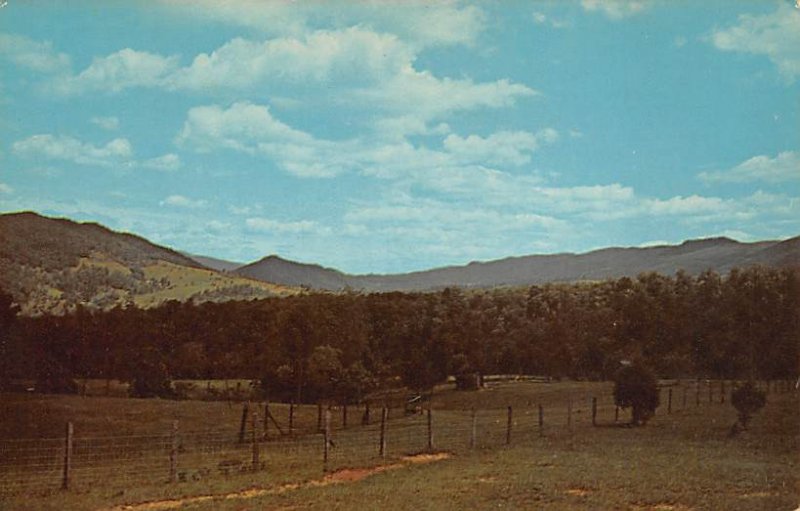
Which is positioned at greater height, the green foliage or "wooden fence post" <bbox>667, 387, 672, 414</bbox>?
the green foliage

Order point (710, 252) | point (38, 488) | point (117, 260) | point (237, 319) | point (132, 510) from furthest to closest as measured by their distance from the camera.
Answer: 1. point (710, 252)
2. point (237, 319)
3. point (117, 260)
4. point (38, 488)
5. point (132, 510)

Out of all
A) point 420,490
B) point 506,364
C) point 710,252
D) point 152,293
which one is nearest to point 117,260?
point 152,293

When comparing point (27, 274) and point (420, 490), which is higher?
point (27, 274)

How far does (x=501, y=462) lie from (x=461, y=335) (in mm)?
3813

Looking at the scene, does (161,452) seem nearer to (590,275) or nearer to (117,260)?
(117,260)

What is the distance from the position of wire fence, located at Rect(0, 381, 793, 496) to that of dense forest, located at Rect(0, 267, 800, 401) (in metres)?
0.77

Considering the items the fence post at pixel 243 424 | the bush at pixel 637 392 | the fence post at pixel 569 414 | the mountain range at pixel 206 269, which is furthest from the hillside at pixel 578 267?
the fence post at pixel 569 414

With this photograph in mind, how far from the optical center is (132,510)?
1064 centimetres

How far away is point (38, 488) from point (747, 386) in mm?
14956

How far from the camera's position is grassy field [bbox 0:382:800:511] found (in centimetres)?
1159

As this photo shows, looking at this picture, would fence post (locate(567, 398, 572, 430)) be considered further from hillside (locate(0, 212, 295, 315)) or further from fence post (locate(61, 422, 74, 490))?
fence post (locate(61, 422, 74, 490))

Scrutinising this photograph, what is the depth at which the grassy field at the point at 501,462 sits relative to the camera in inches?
456

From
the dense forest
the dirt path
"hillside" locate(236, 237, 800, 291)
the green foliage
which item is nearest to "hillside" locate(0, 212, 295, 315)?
the dense forest

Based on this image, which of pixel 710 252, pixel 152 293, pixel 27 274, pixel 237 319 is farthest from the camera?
pixel 710 252
